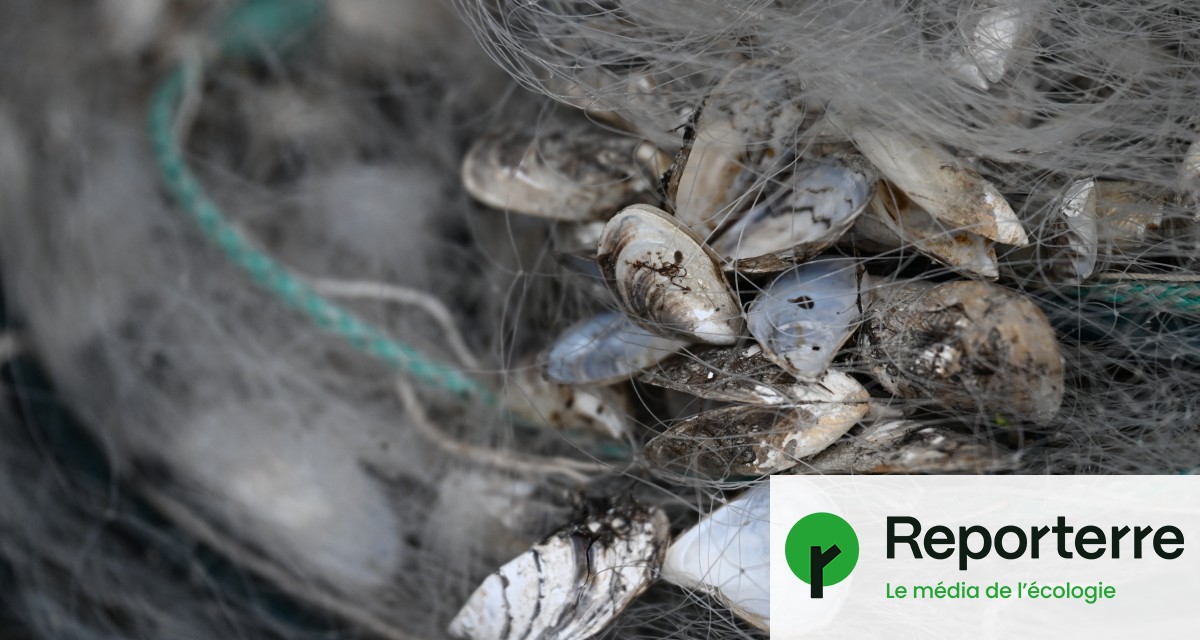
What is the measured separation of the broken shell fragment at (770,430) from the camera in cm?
47

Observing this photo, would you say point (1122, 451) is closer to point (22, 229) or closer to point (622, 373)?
point (622, 373)

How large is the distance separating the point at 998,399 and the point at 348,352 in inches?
20.2

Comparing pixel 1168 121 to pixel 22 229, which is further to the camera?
pixel 22 229

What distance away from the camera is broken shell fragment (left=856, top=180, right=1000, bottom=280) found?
0.46 meters

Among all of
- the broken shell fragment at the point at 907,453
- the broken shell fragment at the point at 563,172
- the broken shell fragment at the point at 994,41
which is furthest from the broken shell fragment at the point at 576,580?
the broken shell fragment at the point at 994,41

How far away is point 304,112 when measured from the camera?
790 mm

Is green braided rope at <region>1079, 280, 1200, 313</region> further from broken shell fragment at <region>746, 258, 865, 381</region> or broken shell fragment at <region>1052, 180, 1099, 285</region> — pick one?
broken shell fragment at <region>746, 258, 865, 381</region>

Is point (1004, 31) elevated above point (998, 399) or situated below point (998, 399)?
above

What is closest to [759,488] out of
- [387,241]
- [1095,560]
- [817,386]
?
[817,386]

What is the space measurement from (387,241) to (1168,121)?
58 centimetres

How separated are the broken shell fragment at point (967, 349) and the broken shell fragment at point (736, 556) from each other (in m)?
0.11

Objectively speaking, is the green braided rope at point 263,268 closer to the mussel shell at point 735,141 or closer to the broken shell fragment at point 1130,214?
the mussel shell at point 735,141

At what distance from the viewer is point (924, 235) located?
1.56ft

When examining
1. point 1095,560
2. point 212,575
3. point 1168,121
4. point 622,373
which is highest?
point 1168,121
